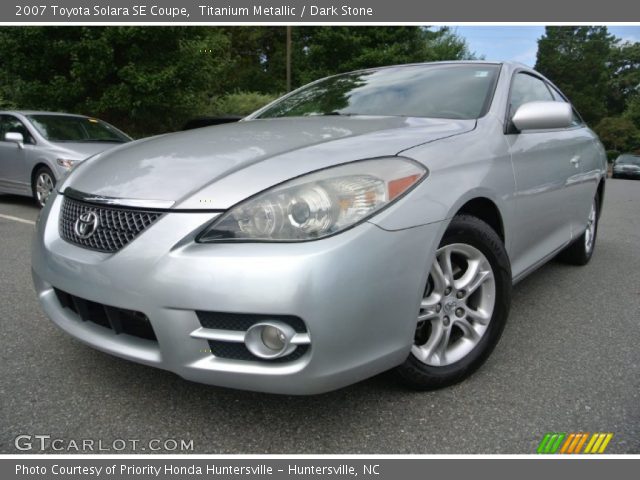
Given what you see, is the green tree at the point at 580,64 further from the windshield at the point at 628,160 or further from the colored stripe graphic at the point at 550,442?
the colored stripe graphic at the point at 550,442

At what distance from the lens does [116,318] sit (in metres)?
1.71

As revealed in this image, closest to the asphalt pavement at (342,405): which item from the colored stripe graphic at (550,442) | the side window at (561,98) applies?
the colored stripe graphic at (550,442)

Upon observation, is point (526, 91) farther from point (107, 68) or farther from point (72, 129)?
point (107, 68)

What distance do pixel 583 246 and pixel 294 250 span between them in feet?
10.4

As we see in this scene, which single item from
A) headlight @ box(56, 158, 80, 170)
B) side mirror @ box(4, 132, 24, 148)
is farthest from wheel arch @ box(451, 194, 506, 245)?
side mirror @ box(4, 132, 24, 148)

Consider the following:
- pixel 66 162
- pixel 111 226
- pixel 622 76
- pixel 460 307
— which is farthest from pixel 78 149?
pixel 622 76

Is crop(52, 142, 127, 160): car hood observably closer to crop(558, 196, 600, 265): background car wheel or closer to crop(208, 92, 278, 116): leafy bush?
crop(558, 196, 600, 265): background car wheel

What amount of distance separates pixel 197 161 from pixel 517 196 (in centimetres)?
146

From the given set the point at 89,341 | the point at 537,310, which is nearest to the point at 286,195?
the point at 89,341

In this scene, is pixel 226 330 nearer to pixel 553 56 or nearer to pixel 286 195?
Answer: pixel 286 195

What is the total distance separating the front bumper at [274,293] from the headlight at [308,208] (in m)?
0.04

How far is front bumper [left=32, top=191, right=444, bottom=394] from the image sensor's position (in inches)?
58.4

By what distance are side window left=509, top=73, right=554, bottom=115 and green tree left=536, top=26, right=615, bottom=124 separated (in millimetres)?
53349

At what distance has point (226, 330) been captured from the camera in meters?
1.56
